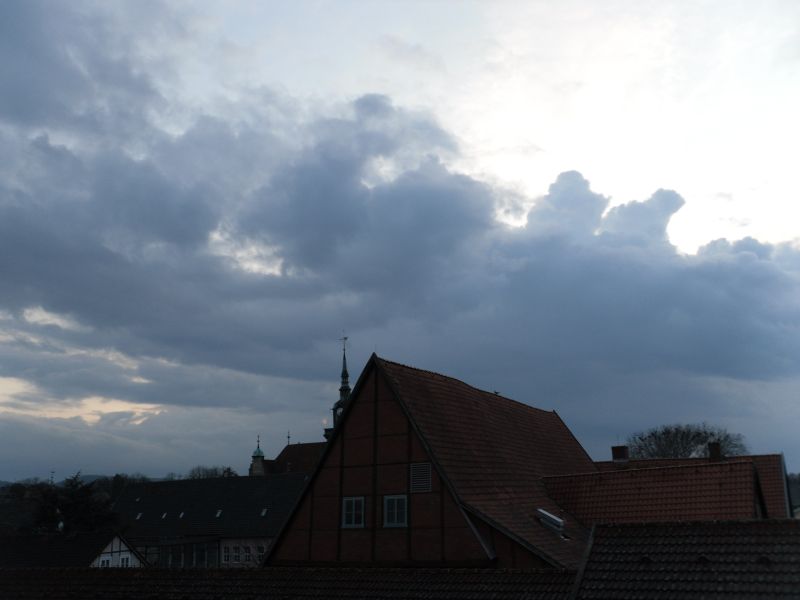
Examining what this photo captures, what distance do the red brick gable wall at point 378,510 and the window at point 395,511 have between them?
0.64ft

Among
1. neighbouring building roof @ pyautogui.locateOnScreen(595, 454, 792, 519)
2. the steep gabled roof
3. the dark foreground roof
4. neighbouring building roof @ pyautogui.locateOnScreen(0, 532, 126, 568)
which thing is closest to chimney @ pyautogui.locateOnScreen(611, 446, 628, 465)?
neighbouring building roof @ pyautogui.locateOnScreen(595, 454, 792, 519)

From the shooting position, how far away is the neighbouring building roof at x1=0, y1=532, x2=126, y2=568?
45.1 m

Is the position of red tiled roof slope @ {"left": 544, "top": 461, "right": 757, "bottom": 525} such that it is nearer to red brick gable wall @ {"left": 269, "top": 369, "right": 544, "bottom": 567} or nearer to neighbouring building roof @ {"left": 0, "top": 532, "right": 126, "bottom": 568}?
red brick gable wall @ {"left": 269, "top": 369, "right": 544, "bottom": 567}

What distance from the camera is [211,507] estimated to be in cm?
7369

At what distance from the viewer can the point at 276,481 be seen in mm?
73312

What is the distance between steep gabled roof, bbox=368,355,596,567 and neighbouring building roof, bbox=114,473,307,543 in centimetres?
3954

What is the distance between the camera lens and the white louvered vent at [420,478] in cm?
2547

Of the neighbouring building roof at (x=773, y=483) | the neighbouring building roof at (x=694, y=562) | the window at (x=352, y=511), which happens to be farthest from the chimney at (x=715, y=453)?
the neighbouring building roof at (x=694, y=562)

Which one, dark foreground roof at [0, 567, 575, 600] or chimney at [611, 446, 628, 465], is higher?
chimney at [611, 446, 628, 465]

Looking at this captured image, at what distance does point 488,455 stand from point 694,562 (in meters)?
14.0

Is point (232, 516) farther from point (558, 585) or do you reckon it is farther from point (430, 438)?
point (558, 585)

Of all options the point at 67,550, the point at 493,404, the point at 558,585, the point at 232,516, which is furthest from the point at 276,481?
the point at 558,585

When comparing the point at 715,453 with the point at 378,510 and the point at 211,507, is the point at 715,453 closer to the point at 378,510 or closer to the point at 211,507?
the point at 378,510

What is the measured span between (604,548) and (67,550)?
40.0m
